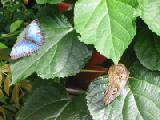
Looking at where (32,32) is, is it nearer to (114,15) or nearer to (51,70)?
(51,70)

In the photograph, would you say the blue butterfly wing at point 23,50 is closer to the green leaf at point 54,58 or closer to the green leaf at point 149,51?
the green leaf at point 54,58

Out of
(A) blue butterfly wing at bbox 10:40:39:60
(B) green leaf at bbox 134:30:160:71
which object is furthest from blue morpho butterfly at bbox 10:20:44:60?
(B) green leaf at bbox 134:30:160:71

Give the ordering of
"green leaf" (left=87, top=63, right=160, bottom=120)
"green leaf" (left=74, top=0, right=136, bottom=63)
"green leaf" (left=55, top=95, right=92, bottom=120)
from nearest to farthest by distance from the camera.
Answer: "green leaf" (left=74, top=0, right=136, bottom=63) → "green leaf" (left=87, top=63, right=160, bottom=120) → "green leaf" (left=55, top=95, right=92, bottom=120)

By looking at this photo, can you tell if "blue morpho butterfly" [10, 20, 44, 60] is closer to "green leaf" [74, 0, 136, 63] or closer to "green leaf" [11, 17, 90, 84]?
"green leaf" [11, 17, 90, 84]

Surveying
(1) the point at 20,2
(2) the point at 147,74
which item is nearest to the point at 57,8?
(2) the point at 147,74

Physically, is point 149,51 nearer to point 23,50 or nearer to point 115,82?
point 115,82

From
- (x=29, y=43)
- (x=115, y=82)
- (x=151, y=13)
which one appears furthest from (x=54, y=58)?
(x=151, y=13)

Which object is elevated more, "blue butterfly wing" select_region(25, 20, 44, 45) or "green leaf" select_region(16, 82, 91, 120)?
"blue butterfly wing" select_region(25, 20, 44, 45)
